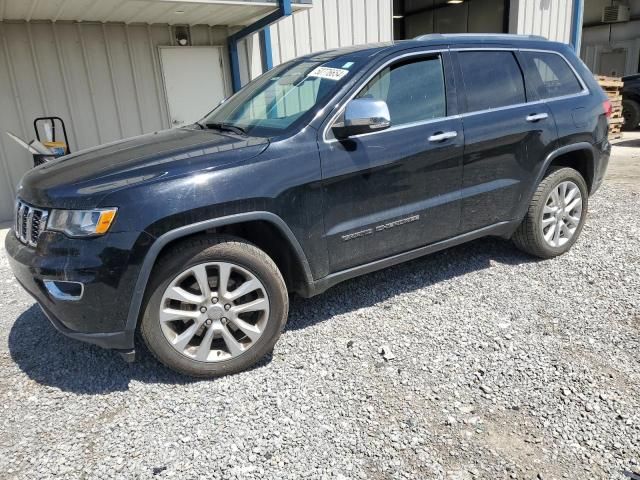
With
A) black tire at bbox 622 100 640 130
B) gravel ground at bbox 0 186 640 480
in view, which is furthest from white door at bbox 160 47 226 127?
black tire at bbox 622 100 640 130

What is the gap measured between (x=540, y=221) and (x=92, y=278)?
3371 mm

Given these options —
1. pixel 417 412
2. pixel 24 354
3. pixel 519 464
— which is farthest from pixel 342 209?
pixel 24 354

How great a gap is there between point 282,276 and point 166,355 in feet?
2.65

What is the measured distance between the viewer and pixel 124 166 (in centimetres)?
266

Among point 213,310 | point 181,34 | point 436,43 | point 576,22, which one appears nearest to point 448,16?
point 576,22

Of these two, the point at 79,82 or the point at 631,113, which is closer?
the point at 79,82

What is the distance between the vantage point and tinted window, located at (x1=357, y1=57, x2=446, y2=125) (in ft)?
10.6

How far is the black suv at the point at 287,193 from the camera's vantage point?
250 centimetres

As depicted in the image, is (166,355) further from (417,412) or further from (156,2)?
(156,2)

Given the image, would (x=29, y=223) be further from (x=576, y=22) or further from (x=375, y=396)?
(x=576, y=22)

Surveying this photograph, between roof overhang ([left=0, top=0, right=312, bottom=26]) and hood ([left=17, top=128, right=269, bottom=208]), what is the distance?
3.62 metres

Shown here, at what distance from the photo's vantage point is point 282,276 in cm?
303

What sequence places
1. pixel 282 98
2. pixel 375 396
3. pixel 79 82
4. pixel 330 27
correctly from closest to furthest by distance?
pixel 375 396, pixel 282 98, pixel 79 82, pixel 330 27

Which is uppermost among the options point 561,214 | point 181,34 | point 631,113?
point 181,34
